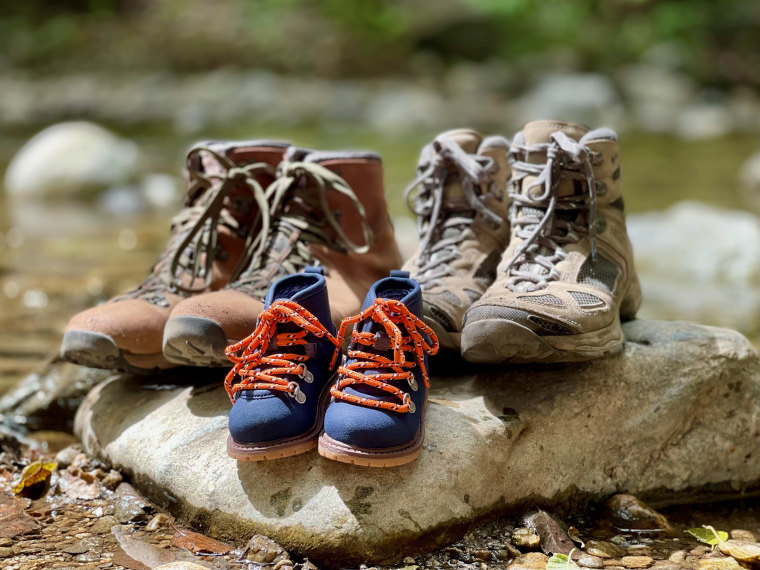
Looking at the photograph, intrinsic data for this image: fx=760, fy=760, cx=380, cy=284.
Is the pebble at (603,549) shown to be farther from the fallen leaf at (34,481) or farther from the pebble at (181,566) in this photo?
the fallen leaf at (34,481)

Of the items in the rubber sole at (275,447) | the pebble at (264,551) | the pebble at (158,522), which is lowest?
the pebble at (158,522)

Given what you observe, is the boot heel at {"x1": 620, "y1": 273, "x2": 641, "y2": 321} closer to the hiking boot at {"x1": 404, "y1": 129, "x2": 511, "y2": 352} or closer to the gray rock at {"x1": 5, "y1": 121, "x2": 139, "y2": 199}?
the hiking boot at {"x1": 404, "y1": 129, "x2": 511, "y2": 352}

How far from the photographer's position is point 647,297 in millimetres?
4633

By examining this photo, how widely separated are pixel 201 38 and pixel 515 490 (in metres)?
19.2

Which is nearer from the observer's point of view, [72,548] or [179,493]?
[72,548]

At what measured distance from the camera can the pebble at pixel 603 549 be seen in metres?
1.80

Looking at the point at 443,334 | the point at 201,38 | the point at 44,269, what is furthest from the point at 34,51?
the point at 443,334

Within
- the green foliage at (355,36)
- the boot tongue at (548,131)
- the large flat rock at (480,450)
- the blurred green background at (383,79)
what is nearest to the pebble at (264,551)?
the large flat rock at (480,450)

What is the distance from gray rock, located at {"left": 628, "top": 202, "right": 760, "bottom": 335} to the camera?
430cm

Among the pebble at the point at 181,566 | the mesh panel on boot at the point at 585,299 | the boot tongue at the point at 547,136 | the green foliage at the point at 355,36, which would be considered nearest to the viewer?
the pebble at the point at 181,566

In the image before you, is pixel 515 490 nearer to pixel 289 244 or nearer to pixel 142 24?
pixel 289 244

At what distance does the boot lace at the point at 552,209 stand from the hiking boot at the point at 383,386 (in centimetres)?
43

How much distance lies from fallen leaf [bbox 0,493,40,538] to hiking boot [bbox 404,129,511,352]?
122 cm

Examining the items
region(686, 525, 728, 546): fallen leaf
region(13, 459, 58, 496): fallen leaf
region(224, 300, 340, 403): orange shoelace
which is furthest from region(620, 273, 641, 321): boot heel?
region(13, 459, 58, 496): fallen leaf
